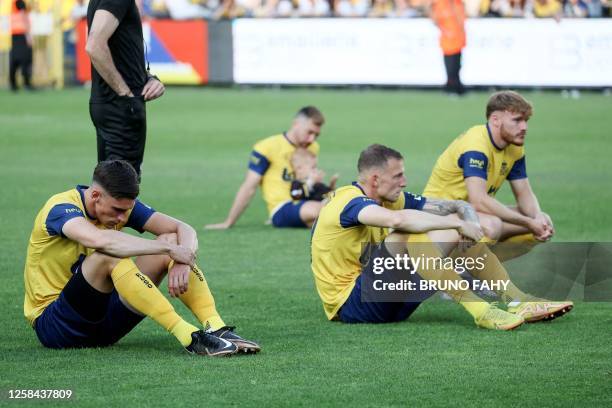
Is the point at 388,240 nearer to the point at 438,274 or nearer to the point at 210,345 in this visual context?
the point at 438,274

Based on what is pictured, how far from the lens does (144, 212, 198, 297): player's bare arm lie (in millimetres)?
6844

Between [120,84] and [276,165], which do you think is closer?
[120,84]

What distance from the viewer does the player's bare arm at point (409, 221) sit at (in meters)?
7.39

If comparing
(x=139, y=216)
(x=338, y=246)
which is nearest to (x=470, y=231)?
(x=338, y=246)

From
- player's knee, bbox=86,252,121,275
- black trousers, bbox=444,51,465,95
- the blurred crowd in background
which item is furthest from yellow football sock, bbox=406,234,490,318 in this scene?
the blurred crowd in background

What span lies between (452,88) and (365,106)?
276cm

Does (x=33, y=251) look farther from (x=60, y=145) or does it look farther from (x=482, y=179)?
(x=60, y=145)

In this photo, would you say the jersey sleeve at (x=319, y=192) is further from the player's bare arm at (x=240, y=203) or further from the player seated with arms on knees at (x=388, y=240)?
the player seated with arms on knees at (x=388, y=240)

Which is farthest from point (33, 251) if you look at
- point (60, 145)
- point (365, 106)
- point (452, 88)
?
point (452, 88)

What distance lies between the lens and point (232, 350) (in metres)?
6.88

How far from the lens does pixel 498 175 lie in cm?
941

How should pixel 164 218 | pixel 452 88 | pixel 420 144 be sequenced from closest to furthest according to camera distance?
pixel 164 218, pixel 420 144, pixel 452 88

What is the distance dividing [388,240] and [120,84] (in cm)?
218

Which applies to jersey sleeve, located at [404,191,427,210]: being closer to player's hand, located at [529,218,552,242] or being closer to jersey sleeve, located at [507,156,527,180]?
player's hand, located at [529,218,552,242]
